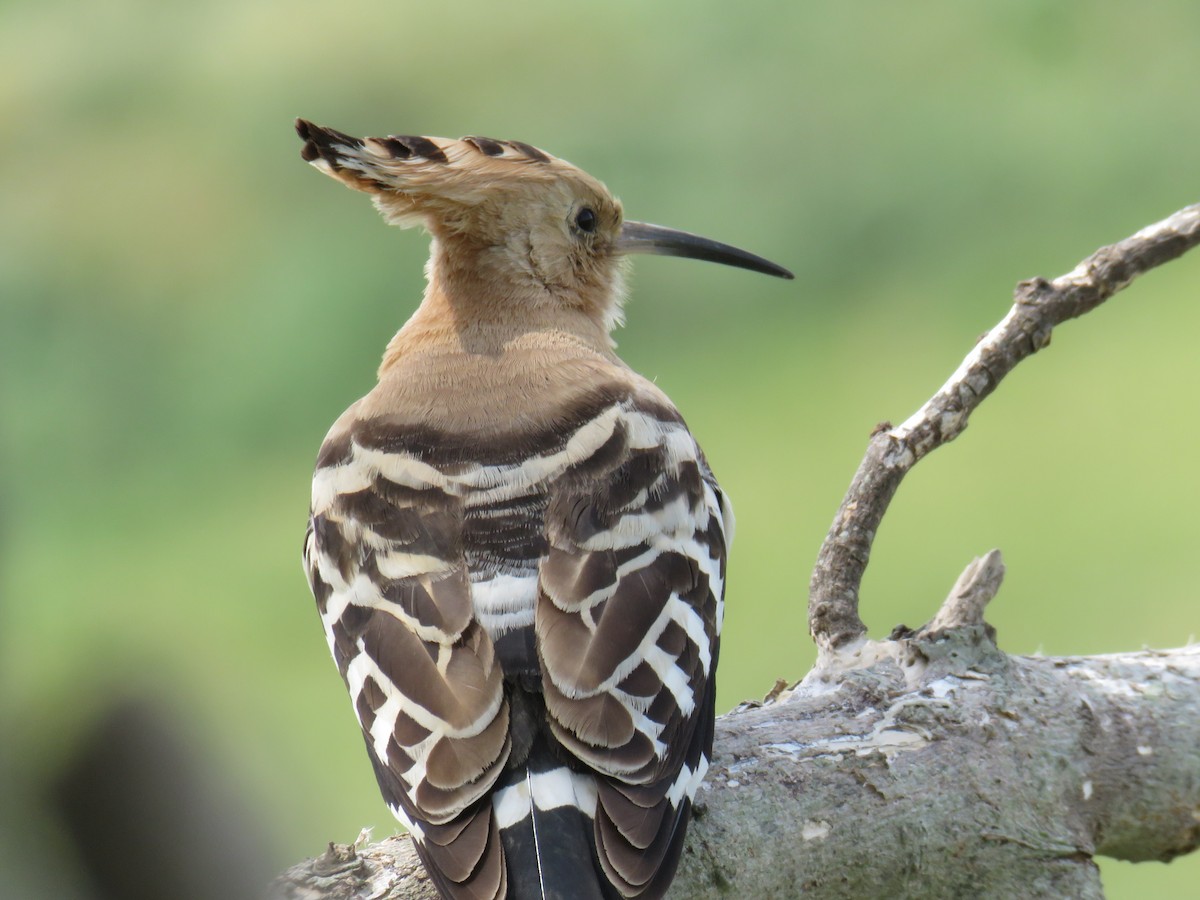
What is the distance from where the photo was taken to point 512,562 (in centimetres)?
121

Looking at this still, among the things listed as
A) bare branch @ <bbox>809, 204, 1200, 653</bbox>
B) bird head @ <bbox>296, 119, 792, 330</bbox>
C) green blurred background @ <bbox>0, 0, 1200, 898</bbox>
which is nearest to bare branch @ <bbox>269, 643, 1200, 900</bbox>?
bare branch @ <bbox>809, 204, 1200, 653</bbox>

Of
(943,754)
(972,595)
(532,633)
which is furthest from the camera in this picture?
(972,595)

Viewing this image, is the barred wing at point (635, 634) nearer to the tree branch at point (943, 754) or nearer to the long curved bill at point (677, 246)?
the tree branch at point (943, 754)

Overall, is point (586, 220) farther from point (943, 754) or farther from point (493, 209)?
point (943, 754)

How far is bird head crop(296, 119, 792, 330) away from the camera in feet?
5.33

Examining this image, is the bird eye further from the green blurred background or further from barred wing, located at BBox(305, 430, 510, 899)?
the green blurred background

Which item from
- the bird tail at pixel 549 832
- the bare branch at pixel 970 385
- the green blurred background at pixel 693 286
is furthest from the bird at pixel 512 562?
the green blurred background at pixel 693 286

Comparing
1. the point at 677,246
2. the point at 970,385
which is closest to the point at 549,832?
the point at 970,385

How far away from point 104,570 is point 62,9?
9.09 feet

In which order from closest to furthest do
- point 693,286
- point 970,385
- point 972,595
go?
point 972,595 < point 970,385 < point 693,286

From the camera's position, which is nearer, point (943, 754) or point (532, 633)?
point (532, 633)

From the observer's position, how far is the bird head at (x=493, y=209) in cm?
162

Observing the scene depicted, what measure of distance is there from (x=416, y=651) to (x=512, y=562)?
0.11m

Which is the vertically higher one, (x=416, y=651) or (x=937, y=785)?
(x=416, y=651)
